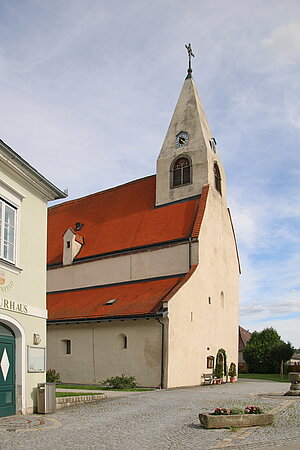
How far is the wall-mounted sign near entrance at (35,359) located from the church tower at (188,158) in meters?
17.5

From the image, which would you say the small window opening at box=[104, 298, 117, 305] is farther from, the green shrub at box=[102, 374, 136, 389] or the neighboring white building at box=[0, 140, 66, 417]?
the neighboring white building at box=[0, 140, 66, 417]

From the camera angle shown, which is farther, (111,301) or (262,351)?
(262,351)

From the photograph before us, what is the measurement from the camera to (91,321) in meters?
25.4

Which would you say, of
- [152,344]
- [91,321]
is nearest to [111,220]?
[91,321]

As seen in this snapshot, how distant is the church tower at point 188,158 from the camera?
30.0m

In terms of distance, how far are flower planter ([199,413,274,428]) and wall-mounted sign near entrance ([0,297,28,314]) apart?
18.2ft

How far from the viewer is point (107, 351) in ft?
82.1

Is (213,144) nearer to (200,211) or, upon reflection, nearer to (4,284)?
(200,211)

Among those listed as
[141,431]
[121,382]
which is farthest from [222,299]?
[141,431]

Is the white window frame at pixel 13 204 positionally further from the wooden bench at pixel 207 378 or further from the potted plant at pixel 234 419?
the wooden bench at pixel 207 378

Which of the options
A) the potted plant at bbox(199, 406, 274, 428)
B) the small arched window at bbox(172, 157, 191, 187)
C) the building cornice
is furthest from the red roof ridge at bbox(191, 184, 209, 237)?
the potted plant at bbox(199, 406, 274, 428)

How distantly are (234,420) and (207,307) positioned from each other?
1700cm

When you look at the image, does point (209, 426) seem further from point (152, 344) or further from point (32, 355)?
point (152, 344)

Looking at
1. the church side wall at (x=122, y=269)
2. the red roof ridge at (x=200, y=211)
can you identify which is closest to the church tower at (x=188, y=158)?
the red roof ridge at (x=200, y=211)
